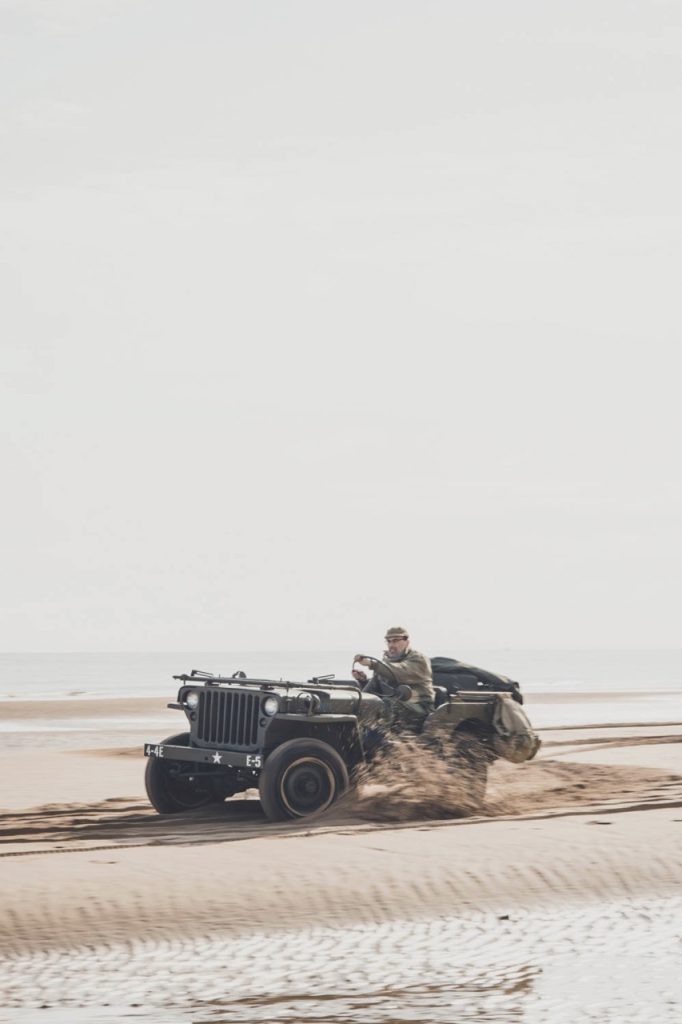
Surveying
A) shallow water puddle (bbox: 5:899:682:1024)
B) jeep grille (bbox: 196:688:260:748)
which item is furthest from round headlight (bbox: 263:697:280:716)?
shallow water puddle (bbox: 5:899:682:1024)

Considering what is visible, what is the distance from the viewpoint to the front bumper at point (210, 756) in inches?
515

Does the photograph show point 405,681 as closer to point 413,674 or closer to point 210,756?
point 413,674

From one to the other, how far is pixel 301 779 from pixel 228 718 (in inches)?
36.7

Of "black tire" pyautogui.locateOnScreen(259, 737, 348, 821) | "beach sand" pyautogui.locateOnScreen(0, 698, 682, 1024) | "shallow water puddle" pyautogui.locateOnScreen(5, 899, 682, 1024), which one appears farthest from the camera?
"black tire" pyautogui.locateOnScreen(259, 737, 348, 821)

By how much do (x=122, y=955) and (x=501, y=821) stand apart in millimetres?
5474

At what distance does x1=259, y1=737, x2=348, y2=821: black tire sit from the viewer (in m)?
12.9

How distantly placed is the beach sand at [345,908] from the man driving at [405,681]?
0.80 meters

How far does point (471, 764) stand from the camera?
14336 millimetres

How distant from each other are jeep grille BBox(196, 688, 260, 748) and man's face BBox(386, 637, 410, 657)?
1504 millimetres

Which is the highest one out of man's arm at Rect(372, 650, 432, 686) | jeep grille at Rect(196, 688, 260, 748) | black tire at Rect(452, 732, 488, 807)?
man's arm at Rect(372, 650, 432, 686)

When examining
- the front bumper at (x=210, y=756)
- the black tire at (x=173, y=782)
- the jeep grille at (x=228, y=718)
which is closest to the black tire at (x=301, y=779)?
the front bumper at (x=210, y=756)

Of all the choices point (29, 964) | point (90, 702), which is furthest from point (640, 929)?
point (90, 702)

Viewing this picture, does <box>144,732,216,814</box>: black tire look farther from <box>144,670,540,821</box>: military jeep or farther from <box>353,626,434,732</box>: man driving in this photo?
<box>353,626,434,732</box>: man driving

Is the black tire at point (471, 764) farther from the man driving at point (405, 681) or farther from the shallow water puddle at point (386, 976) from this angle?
the shallow water puddle at point (386, 976)
